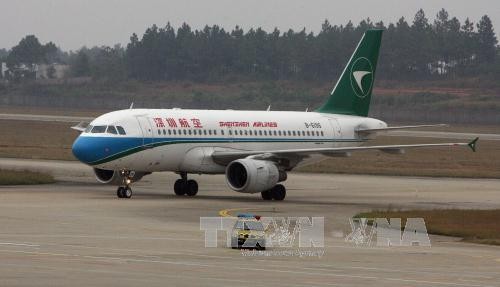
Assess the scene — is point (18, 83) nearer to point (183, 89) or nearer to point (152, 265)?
point (183, 89)

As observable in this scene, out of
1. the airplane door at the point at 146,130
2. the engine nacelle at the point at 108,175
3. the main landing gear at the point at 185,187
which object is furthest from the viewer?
the main landing gear at the point at 185,187

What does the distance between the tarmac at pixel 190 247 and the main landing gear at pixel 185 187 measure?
1.66 ft

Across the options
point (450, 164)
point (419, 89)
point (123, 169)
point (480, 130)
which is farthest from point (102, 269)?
point (419, 89)

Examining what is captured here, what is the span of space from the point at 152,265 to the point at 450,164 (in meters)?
53.0

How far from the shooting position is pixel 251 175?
4631cm

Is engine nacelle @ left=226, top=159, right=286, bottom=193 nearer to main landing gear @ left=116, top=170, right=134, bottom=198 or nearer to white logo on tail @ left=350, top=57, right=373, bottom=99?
main landing gear @ left=116, top=170, right=134, bottom=198

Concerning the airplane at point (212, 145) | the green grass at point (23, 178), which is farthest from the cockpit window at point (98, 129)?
the green grass at point (23, 178)

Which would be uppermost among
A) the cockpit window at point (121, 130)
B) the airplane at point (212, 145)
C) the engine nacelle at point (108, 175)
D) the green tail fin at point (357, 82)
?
the green tail fin at point (357, 82)

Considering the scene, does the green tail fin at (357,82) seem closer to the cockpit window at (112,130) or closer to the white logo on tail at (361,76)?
the white logo on tail at (361,76)

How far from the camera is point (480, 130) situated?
126938 mm

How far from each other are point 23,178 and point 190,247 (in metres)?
25.3

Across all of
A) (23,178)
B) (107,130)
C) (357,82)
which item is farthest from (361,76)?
(23,178)

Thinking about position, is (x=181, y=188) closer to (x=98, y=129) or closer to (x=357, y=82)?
(x=98, y=129)

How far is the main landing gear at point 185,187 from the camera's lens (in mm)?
49594
